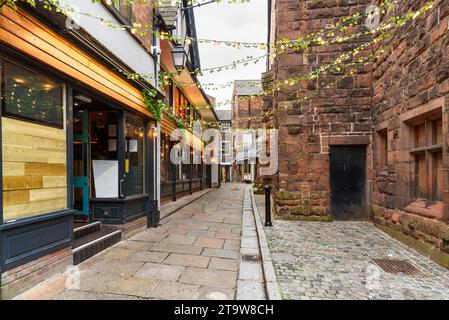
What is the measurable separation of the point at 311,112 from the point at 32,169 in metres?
6.70

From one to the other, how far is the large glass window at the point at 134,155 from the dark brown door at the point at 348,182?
5339 millimetres

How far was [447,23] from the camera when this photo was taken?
396cm

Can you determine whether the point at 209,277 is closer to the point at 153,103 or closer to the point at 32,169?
the point at 32,169

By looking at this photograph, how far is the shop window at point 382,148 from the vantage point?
6.60m

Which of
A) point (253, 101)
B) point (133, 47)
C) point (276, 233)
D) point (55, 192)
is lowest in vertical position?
point (276, 233)

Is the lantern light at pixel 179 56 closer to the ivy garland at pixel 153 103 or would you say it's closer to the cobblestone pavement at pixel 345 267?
the ivy garland at pixel 153 103

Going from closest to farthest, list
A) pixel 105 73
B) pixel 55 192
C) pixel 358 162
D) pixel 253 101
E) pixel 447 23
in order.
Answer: pixel 55 192
pixel 447 23
pixel 105 73
pixel 358 162
pixel 253 101

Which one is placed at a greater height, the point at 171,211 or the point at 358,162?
the point at 358,162

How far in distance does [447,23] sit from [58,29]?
19.2 ft

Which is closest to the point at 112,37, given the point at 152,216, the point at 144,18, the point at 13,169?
the point at 144,18

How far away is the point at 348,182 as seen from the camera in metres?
7.29

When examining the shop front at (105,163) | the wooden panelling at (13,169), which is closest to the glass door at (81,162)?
the shop front at (105,163)

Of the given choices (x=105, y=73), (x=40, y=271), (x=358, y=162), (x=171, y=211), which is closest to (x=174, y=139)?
(x=171, y=211)

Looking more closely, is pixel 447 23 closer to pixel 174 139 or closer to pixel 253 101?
pixel 174 139
